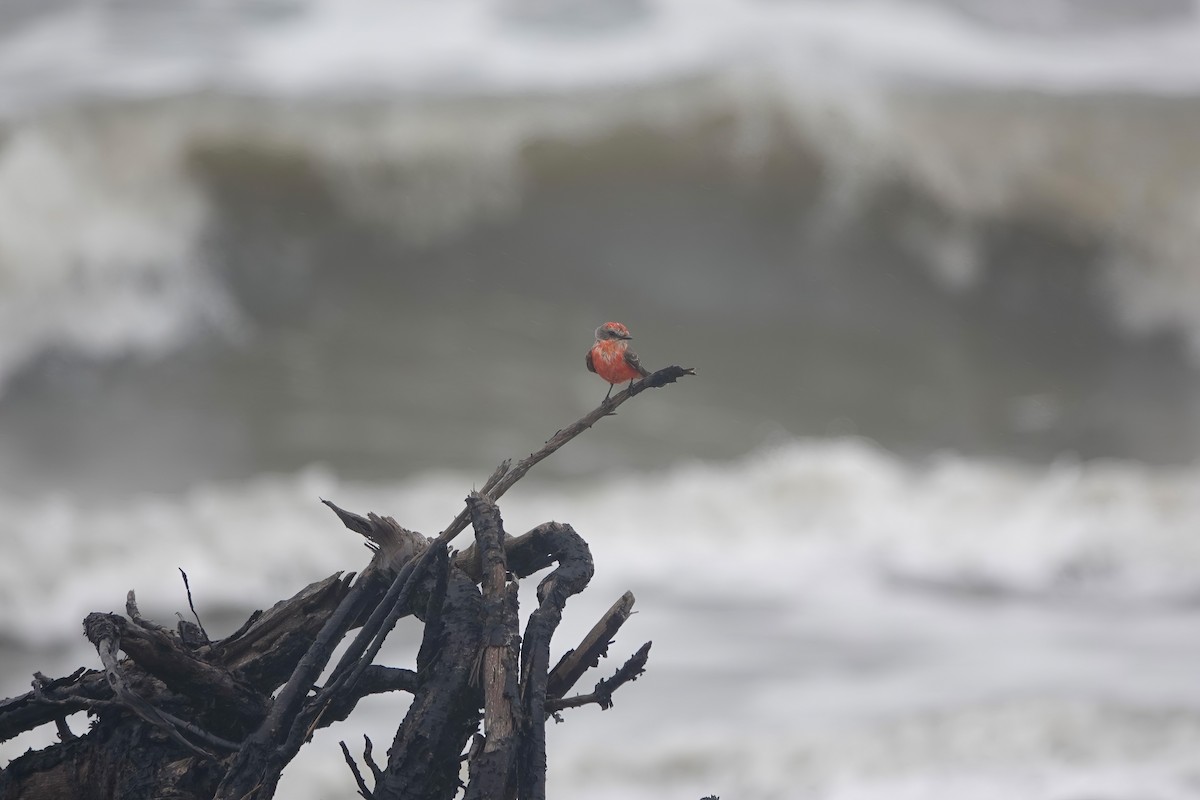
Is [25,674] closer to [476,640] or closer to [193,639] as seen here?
[193,639]

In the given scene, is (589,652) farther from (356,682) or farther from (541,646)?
(356,682)

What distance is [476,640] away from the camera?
1276 millimetres

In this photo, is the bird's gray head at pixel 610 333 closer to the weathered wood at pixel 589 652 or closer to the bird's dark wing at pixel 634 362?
the bird's dark wing at pixel 634 362

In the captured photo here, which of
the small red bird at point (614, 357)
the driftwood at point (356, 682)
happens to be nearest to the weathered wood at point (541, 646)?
the driftwood at point (356, 682)

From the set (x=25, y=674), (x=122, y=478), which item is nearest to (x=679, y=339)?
(x=122, y=478)

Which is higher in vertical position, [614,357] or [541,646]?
[614,357]

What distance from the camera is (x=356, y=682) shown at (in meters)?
1.33

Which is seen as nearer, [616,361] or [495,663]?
[495,663]

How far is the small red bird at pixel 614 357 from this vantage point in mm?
1386

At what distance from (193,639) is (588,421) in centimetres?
57

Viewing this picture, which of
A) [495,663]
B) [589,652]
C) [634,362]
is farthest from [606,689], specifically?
[634,362]

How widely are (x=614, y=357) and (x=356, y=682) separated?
1.71ft

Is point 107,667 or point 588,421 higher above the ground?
point 588,421

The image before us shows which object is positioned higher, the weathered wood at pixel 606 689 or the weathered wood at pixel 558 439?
the weathered wood at pixel 558 439
